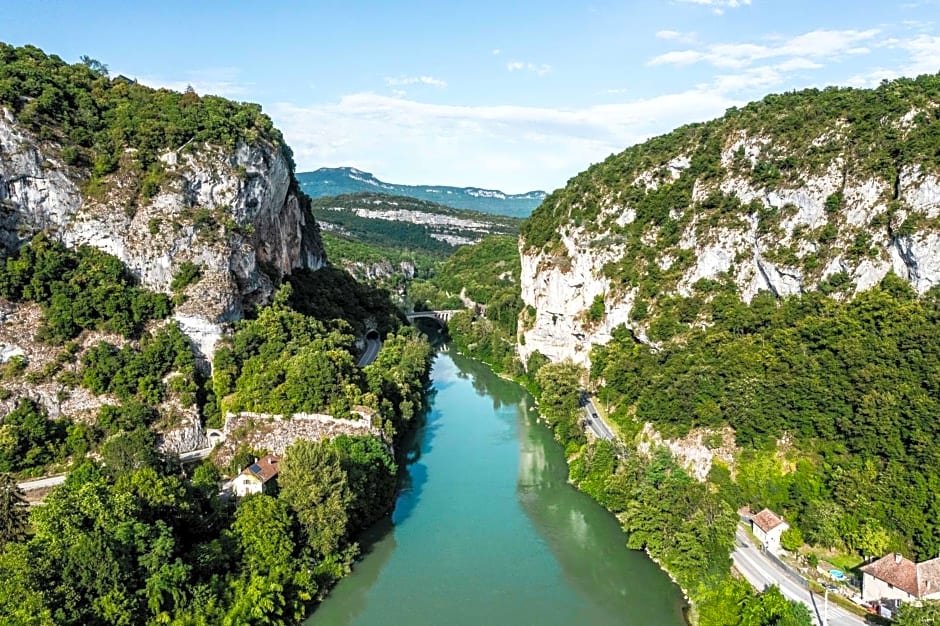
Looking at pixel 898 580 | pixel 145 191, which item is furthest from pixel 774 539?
pixel 145 191

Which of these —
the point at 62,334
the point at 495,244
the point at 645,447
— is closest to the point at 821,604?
the point at 645,447

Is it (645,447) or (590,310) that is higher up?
(590,310)

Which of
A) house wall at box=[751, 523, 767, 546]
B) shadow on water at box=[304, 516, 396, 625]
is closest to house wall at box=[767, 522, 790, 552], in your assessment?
house wall at box=[751, 523, 767, 546]

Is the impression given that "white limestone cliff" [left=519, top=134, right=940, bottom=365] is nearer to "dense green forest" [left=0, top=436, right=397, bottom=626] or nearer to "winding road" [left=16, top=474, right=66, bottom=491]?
"dense green forest" [left=0, top=436, right=397, bottom=626]

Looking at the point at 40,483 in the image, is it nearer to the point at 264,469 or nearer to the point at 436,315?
the point at 264,469

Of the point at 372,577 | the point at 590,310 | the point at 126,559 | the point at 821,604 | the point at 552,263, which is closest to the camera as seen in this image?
the point at 126,559

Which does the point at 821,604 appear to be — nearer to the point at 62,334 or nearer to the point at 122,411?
the point at 122,411

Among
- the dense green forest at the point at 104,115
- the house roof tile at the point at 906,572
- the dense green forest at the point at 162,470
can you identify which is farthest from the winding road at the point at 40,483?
the house roof tile at the point at 906,572
